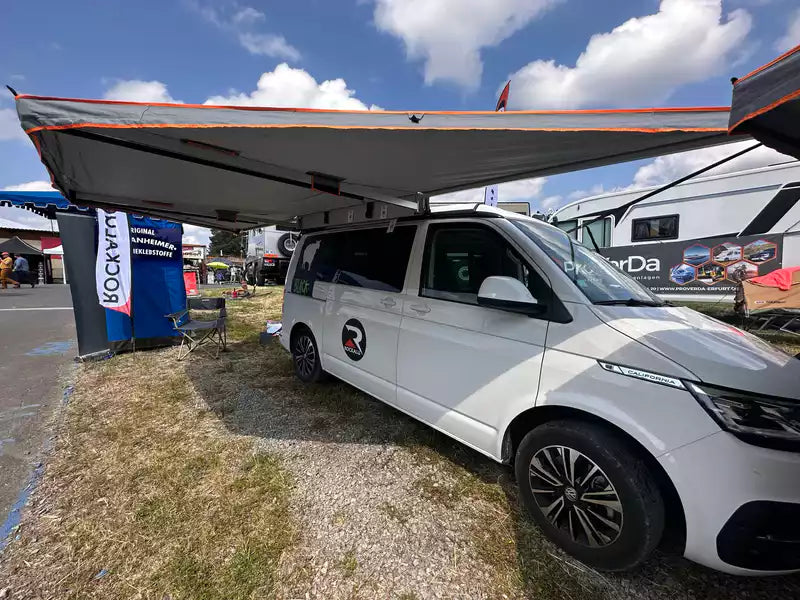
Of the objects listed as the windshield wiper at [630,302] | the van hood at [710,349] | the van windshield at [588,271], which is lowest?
the van hood at [710,349]

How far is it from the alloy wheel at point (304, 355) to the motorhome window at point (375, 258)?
998mm

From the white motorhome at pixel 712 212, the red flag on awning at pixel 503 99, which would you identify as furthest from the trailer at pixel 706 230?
the red flag on awning at pixel 503 99

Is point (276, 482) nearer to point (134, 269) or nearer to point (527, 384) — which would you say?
point (527, 384)

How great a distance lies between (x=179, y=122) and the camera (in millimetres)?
1732

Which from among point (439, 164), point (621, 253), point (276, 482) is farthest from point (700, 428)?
point (621, 253)

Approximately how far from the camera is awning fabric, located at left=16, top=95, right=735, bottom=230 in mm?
1688

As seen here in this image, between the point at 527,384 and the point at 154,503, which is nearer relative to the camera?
the point at 527,384

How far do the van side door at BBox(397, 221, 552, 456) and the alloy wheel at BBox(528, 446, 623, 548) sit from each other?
31 centimetres

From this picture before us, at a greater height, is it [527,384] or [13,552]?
[527,384]

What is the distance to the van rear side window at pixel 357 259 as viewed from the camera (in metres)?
3.12

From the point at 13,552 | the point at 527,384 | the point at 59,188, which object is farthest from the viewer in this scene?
the point at 59,188

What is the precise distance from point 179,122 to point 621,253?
36.9ft

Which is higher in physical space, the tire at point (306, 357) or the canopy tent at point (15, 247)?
the canopy tent at point (15, 247)

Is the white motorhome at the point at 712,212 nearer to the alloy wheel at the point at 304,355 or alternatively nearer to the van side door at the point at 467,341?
the van side door at the point at 467,341
